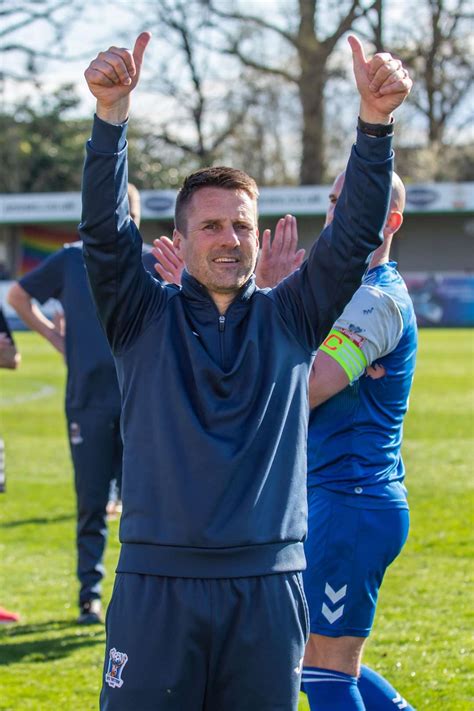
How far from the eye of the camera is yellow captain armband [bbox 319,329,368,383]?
3605mm

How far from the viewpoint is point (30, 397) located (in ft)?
66.5

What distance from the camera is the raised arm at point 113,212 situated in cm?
290

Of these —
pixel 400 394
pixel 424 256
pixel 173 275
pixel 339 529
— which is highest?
pixel 173 275

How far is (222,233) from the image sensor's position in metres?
3.09

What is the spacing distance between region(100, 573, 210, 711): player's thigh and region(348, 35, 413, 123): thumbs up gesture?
131cm

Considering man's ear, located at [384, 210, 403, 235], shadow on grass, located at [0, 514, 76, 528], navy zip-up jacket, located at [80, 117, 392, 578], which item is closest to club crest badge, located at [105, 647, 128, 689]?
navy zip-up jacket, located at [80, 117, 392, 578]

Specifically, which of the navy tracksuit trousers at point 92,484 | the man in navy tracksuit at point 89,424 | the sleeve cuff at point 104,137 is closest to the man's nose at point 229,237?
the sleeve cuff at point 104,137


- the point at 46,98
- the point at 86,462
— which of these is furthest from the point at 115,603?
the point at 46,98

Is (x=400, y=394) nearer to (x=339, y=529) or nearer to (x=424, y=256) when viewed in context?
(x=339, y=529)

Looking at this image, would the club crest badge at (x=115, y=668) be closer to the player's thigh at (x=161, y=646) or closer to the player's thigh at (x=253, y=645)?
the player's thigh at (x=161, y=646)

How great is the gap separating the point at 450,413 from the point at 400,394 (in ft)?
42.3

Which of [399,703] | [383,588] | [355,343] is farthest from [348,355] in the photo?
[383,588]

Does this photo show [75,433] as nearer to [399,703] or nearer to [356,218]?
[399,703]

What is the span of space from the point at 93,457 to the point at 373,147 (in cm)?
397
